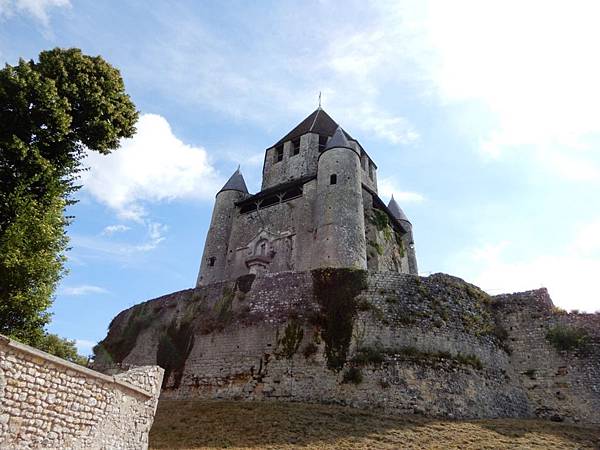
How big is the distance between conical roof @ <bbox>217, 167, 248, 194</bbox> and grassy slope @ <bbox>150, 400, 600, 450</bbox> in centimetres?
1905

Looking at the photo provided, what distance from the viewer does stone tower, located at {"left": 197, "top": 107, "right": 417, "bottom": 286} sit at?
22705mm

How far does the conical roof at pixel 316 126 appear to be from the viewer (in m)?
32.5

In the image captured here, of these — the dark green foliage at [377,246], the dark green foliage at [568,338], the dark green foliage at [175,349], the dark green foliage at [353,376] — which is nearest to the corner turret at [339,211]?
the dark green foliage at [377,246]

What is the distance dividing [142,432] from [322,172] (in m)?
18.6

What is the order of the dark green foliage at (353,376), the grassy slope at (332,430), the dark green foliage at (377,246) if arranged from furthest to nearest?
the dark green foliage at (377,246)
the dark green foliage at (353,376)
the grassy slope at (332,430)

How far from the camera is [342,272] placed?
1571 centimetres

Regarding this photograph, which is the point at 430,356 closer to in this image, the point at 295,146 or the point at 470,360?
the point at 470,360

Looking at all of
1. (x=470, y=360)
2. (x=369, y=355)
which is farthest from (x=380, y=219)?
(x=369, y=355)

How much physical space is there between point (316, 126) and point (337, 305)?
2093 cm

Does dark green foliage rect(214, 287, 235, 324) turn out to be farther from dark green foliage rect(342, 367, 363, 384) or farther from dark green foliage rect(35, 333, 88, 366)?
dark green foliage rect(35, 333, 88, 366)

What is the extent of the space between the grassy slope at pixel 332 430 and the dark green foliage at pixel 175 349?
265 cm

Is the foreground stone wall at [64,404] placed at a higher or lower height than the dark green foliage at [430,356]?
lower

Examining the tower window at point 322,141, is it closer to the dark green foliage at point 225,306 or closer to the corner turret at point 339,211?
the corner turret at point 339,211

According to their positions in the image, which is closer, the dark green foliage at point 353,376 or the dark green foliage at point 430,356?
the dark green foliage at point 353,376
